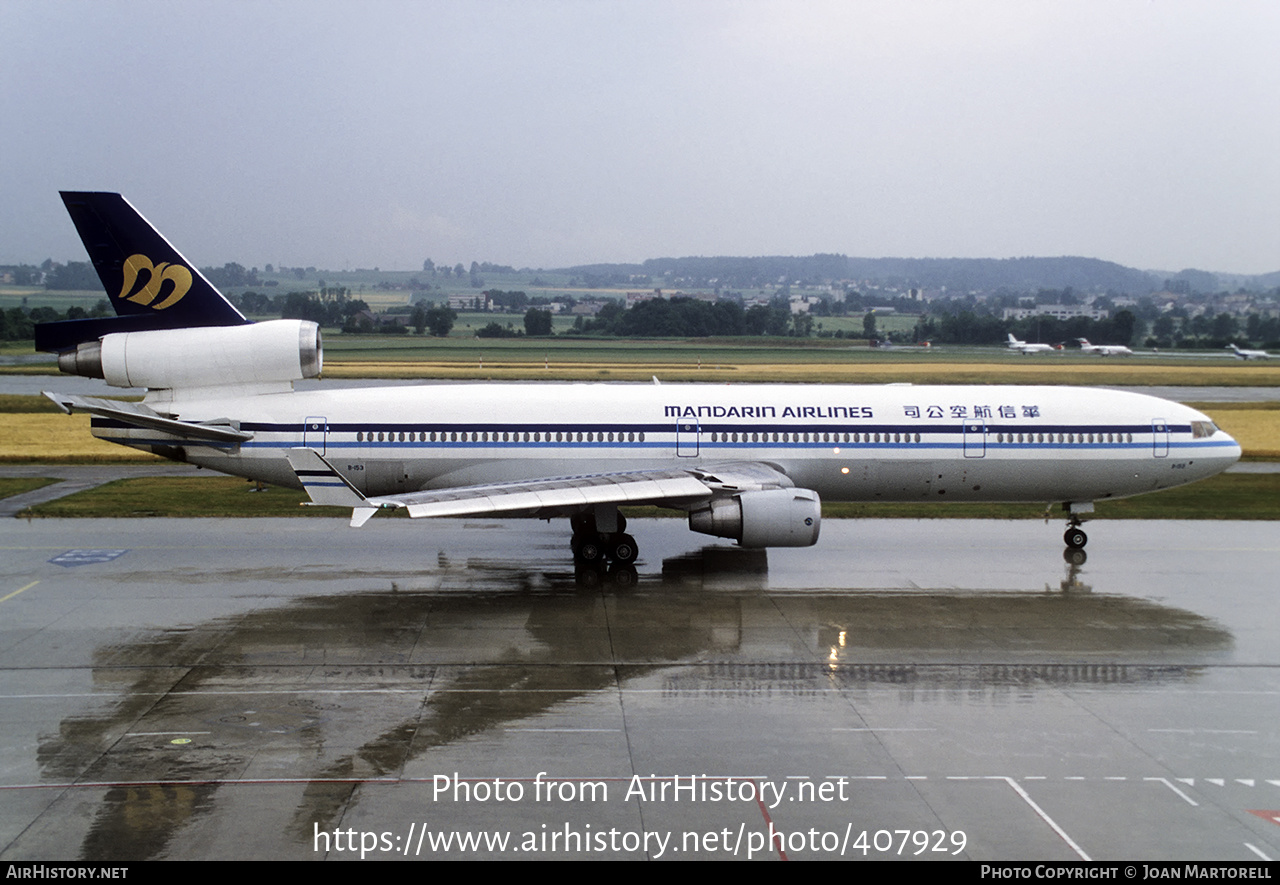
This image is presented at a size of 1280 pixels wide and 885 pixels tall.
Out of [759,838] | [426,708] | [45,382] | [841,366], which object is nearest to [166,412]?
[426,708]

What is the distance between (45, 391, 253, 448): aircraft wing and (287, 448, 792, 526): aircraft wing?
3.64 meters

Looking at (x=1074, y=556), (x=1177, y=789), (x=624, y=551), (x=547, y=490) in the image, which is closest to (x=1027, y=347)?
(x=1074, y=556)

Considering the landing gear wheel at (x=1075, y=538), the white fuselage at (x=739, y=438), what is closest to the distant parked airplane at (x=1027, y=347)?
the white fuselage at (x=739, y=438)

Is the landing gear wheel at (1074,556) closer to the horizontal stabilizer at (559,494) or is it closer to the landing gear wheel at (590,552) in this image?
the horizontal stabilizer at (559,494)

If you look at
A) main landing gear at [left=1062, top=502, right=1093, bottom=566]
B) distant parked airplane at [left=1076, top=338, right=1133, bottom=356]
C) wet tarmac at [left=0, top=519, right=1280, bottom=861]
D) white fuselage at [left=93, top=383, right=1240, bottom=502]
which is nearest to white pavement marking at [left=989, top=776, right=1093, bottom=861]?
wet tarmac at [left=0, top=519, right=1280, bottom=861]

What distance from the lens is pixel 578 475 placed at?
27500 millimetres

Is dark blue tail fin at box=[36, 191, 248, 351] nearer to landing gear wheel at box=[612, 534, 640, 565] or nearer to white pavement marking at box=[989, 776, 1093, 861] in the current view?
landing gear wheel at box=[612, 534, 640, 565]

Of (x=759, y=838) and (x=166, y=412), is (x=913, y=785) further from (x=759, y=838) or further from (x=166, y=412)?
(x=166, y=412)

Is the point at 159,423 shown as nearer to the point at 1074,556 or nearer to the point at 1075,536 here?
the point at 1074,556

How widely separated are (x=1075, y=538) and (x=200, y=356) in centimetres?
2267

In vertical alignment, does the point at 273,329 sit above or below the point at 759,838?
above

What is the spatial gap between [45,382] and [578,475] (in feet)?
199

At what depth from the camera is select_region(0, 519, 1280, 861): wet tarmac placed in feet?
42.8

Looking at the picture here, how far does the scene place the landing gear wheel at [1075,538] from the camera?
28.7 meters
